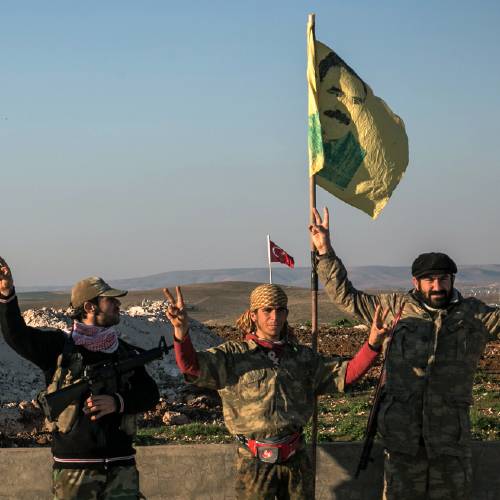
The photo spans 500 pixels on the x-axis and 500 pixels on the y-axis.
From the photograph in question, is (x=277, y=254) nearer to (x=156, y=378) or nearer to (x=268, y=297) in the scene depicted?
(x=156, y=378)

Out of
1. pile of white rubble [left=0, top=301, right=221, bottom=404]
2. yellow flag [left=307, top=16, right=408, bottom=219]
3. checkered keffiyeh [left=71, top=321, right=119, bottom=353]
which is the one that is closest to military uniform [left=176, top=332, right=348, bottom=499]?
checkered keffiyeh [left=71, top=321, right=119, bottom=353]

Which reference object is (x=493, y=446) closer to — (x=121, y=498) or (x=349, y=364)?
(x=349, y=364)

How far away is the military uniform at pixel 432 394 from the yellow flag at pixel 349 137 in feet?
4.76

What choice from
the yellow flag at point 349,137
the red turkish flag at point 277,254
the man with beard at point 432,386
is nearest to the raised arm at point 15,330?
the man with beard at point 432,386

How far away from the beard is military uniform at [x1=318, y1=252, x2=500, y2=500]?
1.4 inches

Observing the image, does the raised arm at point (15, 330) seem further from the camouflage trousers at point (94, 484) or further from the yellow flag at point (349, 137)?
the yellow flag at point (349, 137)

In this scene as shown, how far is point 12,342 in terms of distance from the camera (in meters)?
6.26

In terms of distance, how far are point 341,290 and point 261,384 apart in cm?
96

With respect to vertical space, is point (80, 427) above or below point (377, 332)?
below

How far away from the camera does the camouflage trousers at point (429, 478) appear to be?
6723 mm

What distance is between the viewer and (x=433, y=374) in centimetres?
680

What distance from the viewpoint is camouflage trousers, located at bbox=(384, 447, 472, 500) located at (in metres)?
6.72

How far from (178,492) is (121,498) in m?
2.16

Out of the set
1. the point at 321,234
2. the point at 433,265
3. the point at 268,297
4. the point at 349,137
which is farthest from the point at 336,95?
the point at 268,297
